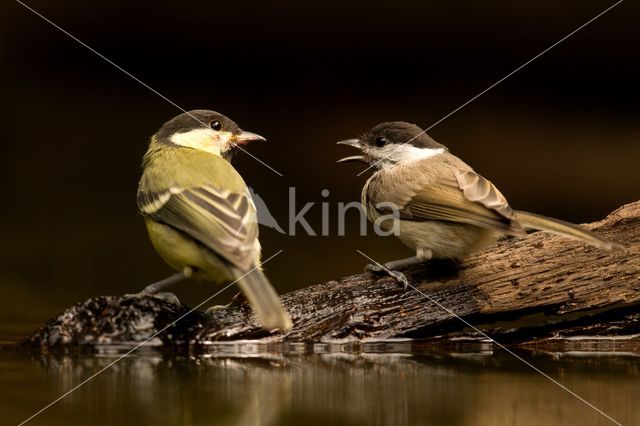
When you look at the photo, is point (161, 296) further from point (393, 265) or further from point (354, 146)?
point (354, 146)

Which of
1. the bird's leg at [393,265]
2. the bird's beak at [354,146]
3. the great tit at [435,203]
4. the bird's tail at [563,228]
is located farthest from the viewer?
the bird's beak at [354,146]

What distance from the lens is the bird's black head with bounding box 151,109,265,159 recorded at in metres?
5.84

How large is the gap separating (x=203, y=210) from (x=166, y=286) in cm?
52

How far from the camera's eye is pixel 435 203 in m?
5.48

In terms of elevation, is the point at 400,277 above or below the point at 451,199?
below

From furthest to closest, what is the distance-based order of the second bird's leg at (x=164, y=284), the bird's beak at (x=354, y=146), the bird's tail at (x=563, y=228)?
1. the bird's beak at (x=354, y=146)
2. the second bird's leg at (x=164, y=284)
3. the bird's tail at (x=563, y=228)

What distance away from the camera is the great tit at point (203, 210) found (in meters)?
4.89

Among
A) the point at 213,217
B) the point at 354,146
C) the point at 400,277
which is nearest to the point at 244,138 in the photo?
the point at 354,146

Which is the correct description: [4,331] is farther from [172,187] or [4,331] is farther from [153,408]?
[153,408]

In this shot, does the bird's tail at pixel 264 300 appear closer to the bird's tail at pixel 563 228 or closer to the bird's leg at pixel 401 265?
the bird's leg at pixel 401 265

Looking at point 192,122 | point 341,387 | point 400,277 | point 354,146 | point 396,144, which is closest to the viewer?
point 341,387

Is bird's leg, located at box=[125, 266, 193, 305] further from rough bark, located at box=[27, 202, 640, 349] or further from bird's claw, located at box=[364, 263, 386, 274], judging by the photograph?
bird's claw, located at box=[364, 263, 386, 274]

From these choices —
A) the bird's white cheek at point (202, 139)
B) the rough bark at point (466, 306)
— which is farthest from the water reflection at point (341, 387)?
the bird's white cheek at point (202, 139)

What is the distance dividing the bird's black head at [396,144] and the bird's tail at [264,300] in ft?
5.20
